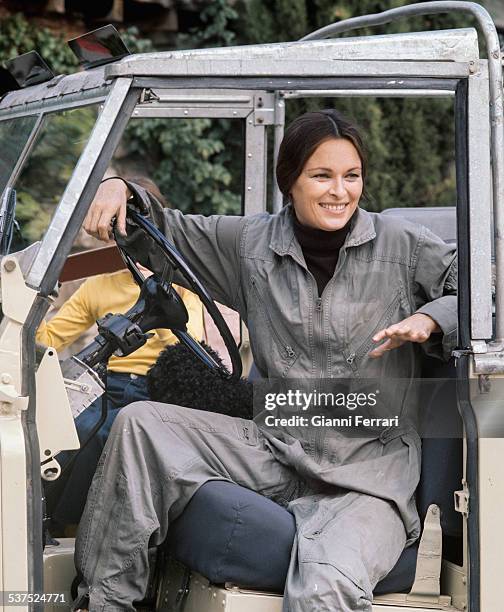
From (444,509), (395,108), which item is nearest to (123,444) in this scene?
(444,509)

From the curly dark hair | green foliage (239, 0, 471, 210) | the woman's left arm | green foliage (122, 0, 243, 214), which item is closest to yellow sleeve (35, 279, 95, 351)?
the curly dark hair

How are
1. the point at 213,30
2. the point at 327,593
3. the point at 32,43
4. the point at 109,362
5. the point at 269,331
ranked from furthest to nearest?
1. the point at 213,30
2. the point at 32,43
3. the point at 109,362
4. the point at 269,331
5. the point at 327,593

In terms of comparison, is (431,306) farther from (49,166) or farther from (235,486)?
(49,166)

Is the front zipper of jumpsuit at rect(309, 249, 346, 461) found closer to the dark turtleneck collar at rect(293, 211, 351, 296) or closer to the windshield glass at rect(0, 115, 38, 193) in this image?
the dark turtleneck collar at rect(293, 211, 351, 296)

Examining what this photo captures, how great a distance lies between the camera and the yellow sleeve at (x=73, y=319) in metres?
3.62

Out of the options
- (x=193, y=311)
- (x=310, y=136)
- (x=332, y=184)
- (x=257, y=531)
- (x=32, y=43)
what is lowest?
(x=257, y=531)

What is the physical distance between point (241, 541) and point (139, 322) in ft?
2.33

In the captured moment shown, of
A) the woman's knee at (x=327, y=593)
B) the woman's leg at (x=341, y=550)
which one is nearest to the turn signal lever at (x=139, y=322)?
the woman's leg at (x=341, y=550)

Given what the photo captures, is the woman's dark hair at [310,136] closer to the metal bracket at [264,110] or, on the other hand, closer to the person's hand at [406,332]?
the person's hand at [406,332]

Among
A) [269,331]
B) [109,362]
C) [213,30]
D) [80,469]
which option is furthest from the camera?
[213,30]

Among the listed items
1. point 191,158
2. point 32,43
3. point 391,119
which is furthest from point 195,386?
point 391,119

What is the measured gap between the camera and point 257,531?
2588 millimetres

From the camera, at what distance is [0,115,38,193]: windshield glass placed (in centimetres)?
310

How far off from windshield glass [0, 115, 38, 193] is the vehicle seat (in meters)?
1.06
